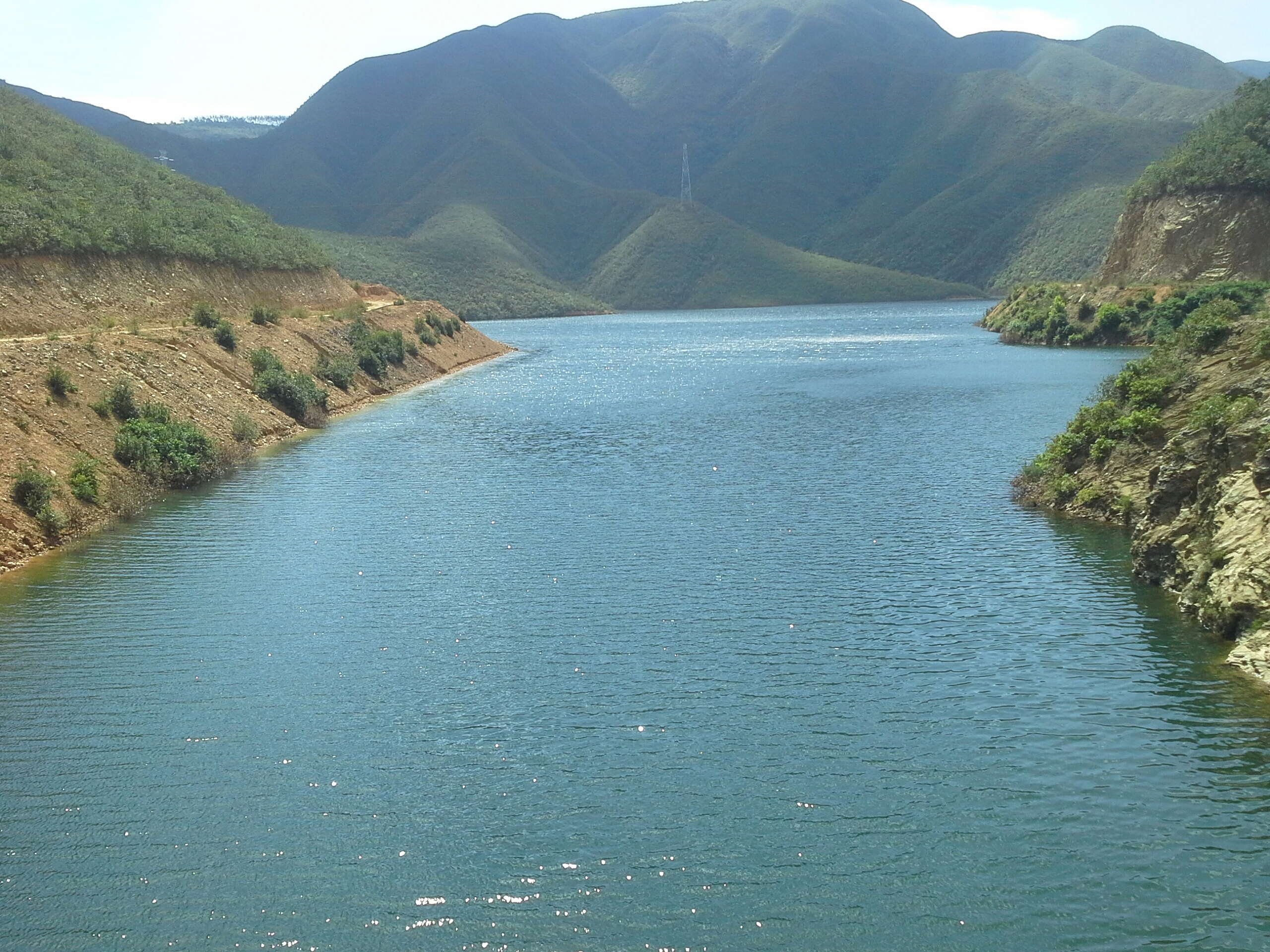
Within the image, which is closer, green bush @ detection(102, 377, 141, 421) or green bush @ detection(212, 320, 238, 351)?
green bush @ detection(102, 377, 141, 421)

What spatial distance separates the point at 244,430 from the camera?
137ft

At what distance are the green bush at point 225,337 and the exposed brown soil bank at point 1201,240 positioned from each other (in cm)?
6978

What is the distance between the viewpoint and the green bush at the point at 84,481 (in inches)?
1128

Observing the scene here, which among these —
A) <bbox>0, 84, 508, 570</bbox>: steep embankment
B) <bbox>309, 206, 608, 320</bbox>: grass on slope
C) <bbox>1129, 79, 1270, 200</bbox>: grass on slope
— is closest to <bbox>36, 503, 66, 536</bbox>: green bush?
<bbox>0, 84, 508, 570</bbox>: steep embankment

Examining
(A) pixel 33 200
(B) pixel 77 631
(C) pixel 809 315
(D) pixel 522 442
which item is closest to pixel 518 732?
(B) pixel 77 631

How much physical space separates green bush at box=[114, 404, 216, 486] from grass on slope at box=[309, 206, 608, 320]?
406 ft

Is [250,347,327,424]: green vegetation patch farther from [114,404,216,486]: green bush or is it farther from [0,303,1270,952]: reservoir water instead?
[0,303,1270,952]: reservoir water

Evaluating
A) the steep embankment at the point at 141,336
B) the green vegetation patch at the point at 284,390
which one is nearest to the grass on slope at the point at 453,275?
the steep embankment at the point at 141,336

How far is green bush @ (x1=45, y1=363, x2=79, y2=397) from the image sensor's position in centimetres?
3241

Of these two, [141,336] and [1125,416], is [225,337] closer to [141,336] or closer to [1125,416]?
[141,336]

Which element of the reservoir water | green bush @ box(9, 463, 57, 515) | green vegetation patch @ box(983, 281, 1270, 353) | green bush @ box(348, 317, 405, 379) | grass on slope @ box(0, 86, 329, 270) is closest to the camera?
the reservoir water

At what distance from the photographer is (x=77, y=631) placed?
64.1 ft

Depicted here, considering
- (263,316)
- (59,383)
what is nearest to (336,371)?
(263,316)

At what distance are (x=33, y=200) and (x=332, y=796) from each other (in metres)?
45.3
